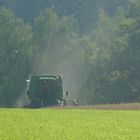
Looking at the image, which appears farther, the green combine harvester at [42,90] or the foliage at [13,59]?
the foliage at [13,59]

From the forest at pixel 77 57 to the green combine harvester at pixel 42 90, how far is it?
28720 mm

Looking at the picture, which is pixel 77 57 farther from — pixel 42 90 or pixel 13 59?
pixel 42 90

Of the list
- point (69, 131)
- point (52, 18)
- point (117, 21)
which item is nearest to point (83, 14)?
point (52, 18)

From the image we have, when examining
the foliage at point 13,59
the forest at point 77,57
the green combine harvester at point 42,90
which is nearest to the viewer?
the green combine harvester at point 42,90

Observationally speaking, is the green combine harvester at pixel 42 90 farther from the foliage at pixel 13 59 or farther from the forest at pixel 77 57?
the foliage at pixel 13 59

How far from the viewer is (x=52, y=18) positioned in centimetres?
11325

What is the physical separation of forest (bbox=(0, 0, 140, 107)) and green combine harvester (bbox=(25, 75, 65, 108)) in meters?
28.7

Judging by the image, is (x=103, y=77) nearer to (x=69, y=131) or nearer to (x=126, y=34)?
(x=126, y=34)

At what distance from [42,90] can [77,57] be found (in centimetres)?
4987

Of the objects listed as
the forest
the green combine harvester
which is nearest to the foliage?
the forest

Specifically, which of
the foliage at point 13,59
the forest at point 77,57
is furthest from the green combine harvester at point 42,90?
the foliage at point 13,59

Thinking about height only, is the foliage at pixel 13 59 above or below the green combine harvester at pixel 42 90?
above

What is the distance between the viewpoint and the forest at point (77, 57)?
286ft

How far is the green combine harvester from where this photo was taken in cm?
5444
